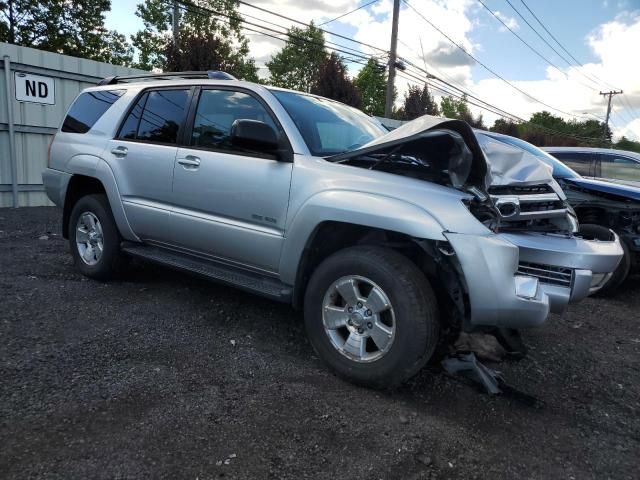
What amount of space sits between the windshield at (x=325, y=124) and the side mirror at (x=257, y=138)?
21 centimetres

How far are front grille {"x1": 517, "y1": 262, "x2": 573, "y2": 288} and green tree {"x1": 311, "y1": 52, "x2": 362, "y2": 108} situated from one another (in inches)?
651

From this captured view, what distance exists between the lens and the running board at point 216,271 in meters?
3.38

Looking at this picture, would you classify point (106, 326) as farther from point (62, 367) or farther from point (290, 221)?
point (290, 221)

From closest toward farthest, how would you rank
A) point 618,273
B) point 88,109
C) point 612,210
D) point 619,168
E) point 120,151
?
point 120,151, point 88,109, point 618,273, point 612,210, point 619,168

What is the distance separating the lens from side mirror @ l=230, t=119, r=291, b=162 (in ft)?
10.7

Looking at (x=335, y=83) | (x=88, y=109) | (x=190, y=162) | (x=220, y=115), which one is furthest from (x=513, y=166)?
(x=335, y=83)

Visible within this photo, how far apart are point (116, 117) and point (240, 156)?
1.77 meters

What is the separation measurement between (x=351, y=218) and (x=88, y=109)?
3.40 m

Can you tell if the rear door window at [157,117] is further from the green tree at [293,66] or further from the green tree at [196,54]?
the green tree at [293,66]

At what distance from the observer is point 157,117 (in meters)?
4.33

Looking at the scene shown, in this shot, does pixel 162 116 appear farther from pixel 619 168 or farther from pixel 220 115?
pixel 619 168

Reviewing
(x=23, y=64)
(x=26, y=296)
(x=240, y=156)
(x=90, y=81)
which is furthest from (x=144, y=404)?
(x=90, y=81)

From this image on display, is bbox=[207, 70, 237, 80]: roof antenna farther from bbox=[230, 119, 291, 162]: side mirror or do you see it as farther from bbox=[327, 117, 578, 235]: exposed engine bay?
bbox=[327, 117, 578, 235]: exposed engine bay

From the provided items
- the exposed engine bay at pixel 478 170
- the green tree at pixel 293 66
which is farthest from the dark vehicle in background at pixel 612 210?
the green tree at pixel 293 66
